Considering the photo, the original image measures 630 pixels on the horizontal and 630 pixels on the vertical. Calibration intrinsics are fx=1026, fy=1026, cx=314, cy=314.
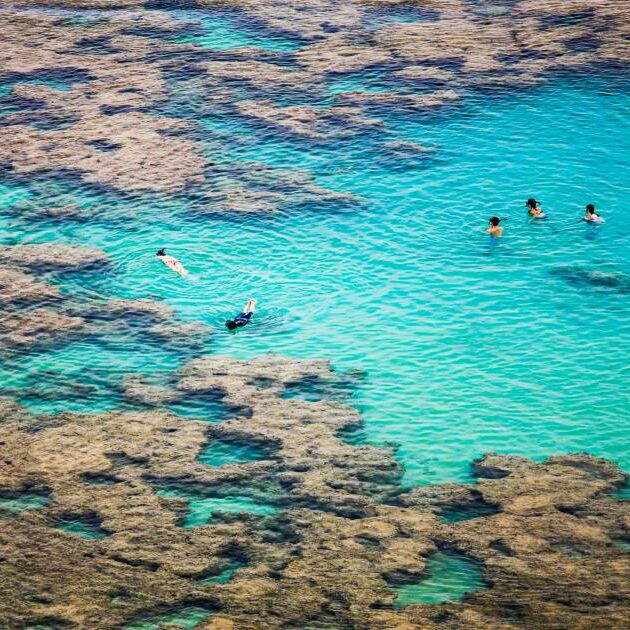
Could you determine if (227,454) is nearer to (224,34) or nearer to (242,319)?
(242,319)

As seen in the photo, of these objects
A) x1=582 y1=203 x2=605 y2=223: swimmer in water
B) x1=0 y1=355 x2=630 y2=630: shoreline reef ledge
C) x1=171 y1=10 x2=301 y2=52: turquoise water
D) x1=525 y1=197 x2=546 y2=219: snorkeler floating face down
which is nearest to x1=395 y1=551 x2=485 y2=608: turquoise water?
x1=0 y1=355 x2=630 y2=630: shoreline reef ledge

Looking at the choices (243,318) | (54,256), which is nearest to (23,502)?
(243,318)

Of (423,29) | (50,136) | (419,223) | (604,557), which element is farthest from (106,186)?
(604,557)

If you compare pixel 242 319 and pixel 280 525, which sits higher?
pixel 242 319

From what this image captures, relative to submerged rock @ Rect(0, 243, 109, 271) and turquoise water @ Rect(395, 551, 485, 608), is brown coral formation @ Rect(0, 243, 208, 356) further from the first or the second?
turquoise water @ Rect(395, 551, 485, 608)

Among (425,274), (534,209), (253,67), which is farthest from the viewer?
(253,67)

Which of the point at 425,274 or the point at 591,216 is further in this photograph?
the point at 591,216
